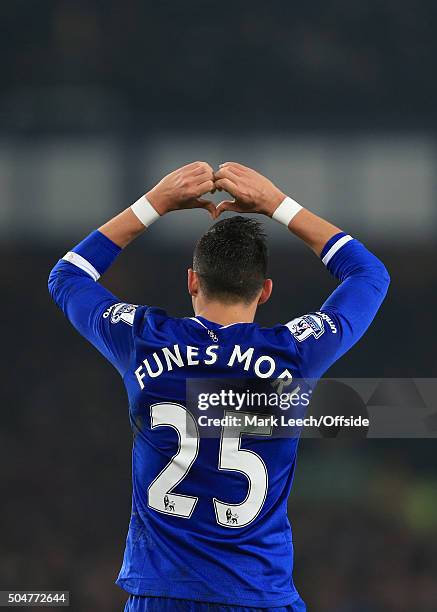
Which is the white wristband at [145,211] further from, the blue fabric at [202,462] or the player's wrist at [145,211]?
the blue fabric at [202,462]

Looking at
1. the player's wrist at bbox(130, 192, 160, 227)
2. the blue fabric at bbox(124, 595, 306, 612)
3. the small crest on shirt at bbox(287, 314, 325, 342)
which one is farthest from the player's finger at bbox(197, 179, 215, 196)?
the blue fabric at bbox(124, 595, 306, 612)

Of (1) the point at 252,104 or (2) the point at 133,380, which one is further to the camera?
(1) the point at 252,104

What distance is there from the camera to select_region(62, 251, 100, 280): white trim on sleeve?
1.91 metres

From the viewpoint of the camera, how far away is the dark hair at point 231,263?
177cm

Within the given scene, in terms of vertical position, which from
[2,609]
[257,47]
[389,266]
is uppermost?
[257,47]

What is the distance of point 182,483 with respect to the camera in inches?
66.5

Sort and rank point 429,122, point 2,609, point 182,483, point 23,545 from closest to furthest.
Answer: point 182,483 → point 2,609 → point 23,545 → point 429,122

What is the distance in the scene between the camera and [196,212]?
488 cm

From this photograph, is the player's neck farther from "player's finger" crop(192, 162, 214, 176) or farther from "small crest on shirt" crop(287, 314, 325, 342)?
"player's finger" crop(192, 162, 214, 176)

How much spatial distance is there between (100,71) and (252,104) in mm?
962

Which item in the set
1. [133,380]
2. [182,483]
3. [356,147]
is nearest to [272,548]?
[182,483]

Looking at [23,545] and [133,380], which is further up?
[133,380]

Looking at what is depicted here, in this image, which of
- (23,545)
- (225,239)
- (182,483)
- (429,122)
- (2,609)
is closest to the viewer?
(182,483)

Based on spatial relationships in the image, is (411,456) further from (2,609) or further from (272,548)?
(272,548)
